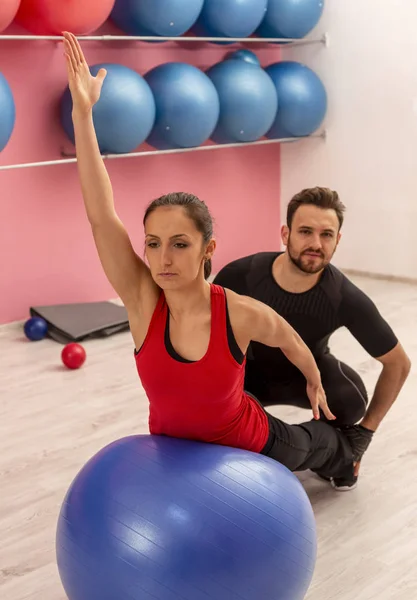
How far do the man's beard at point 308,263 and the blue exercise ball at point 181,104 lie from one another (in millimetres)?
1951

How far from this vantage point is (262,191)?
5.17 metres

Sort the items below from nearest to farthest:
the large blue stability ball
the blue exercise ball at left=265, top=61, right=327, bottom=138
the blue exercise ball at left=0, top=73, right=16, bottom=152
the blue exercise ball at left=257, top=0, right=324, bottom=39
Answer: the large blue stability ball < the blue exercise ball at left=0, top=73, right=16, bottom=152 < the blue exercise ball at left=257, top=0, right=324, bottom=39 < the blue exercise ball at left=265, top=61, right=327, bottom=138

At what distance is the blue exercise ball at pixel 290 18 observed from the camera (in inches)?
173

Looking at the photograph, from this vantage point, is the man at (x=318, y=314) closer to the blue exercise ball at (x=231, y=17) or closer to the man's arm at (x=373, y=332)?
the man's arm at (x=373, y=332)

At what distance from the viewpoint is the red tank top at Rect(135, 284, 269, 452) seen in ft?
5.42

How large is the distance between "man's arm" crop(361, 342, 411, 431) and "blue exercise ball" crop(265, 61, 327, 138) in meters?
2.65

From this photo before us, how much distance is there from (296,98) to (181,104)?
0.95 m

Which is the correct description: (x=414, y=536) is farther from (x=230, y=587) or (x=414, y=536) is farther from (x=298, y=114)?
(x=298, y=114)

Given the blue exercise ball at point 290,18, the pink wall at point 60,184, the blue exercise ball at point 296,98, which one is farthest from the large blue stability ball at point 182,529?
the blue exercise ball at point 290,18

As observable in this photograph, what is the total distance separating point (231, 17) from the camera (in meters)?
4.11

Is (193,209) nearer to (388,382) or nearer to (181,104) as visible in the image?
(388,382)

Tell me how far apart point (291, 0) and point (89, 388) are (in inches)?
102

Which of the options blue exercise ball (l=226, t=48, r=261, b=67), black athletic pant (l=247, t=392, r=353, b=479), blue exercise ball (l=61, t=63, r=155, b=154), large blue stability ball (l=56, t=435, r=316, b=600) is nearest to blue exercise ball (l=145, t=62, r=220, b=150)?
blue exercise ball (l=61, t=63, r=155, b=154)

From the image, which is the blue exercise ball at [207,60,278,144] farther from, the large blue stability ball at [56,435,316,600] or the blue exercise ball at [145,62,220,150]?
the large blue stability ball at [56,435,316,600]
